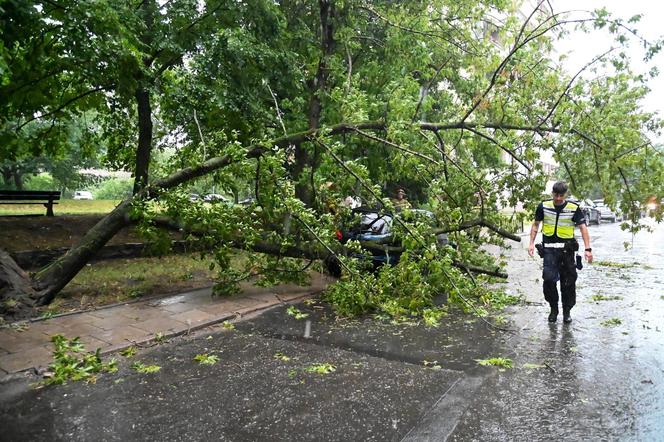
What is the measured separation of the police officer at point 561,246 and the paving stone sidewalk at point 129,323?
12.9 ft

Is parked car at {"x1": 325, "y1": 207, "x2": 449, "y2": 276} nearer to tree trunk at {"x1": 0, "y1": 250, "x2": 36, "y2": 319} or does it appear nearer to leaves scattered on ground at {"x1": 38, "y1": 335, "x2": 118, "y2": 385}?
leaves scattered on ground at {"x1": 38, "y1": 335, "x2": 118, "y2": 385}

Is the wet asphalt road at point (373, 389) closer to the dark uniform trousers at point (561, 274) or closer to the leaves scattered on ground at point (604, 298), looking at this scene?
the dark uniform trousers at point (561, 274)

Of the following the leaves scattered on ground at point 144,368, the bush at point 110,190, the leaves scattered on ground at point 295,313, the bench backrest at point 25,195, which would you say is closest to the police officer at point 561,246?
the leaves scattered on ground at point 295,313

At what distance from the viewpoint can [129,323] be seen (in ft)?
19.6

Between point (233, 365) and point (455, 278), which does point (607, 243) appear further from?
point (233, 365)

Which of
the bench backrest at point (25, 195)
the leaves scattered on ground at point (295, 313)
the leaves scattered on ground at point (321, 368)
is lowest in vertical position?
the leaves scattered on ground at point (295, 313)

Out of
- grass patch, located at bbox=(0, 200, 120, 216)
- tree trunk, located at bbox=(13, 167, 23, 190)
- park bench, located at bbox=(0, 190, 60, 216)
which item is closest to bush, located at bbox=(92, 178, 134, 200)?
tree trunk, located at bbox=(13, 167, 23, 190)

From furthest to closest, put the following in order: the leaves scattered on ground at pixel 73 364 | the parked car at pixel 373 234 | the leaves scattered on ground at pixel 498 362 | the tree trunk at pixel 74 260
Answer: the parked car at pixel 373 234
the tree trunk at pixel 74 260
the leaves scattered on ground at pixel 498 362
the leaves scattered on ground at pixel 73 364

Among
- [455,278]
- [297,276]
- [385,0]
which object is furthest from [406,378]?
[385,0]

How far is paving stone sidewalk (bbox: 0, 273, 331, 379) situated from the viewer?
4879 millimetres

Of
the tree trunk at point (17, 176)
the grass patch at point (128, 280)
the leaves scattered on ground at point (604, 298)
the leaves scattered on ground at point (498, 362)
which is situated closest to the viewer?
the leaves scattered on ground at point (498, 362)

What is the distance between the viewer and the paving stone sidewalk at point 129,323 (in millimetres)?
4879

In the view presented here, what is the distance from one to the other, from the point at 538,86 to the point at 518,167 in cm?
138

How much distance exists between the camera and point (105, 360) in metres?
4.75
